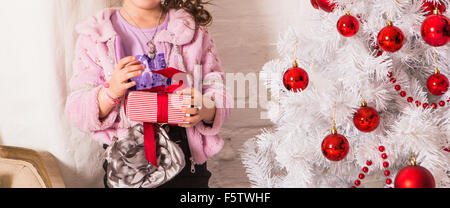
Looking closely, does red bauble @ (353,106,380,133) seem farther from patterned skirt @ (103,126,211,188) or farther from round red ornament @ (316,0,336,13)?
patterned skirt @ (103,126,211,188)

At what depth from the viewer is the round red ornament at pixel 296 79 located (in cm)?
69

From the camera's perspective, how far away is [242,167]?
976 millimetres

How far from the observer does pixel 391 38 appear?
23.8 inches

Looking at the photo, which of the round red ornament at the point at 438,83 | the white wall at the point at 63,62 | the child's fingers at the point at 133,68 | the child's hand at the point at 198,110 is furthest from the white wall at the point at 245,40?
the round red ornament at the point at 438,83

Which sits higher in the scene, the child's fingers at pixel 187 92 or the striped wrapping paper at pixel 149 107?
the child's fingers at pixel 187 92

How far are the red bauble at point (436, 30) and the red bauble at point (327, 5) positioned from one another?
16 centimetres

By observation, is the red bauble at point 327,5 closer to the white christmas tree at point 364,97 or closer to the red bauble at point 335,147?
the white christmas tree at point 364,97

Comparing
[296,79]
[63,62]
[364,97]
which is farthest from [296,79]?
[63,62]

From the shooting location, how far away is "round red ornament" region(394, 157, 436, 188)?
592 mm

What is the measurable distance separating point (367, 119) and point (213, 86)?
346 mm

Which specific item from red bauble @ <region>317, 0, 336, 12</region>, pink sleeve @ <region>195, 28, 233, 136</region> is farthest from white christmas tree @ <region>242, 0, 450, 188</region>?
pink sleeve @ <region>195, 28, 233, 136</region>

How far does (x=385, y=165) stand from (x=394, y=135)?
6 cm

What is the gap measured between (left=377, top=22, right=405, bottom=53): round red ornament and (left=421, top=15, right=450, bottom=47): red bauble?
0.12 ft

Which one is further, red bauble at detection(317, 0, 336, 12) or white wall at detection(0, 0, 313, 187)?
white wall at detection(0, 0, 313, 187)
